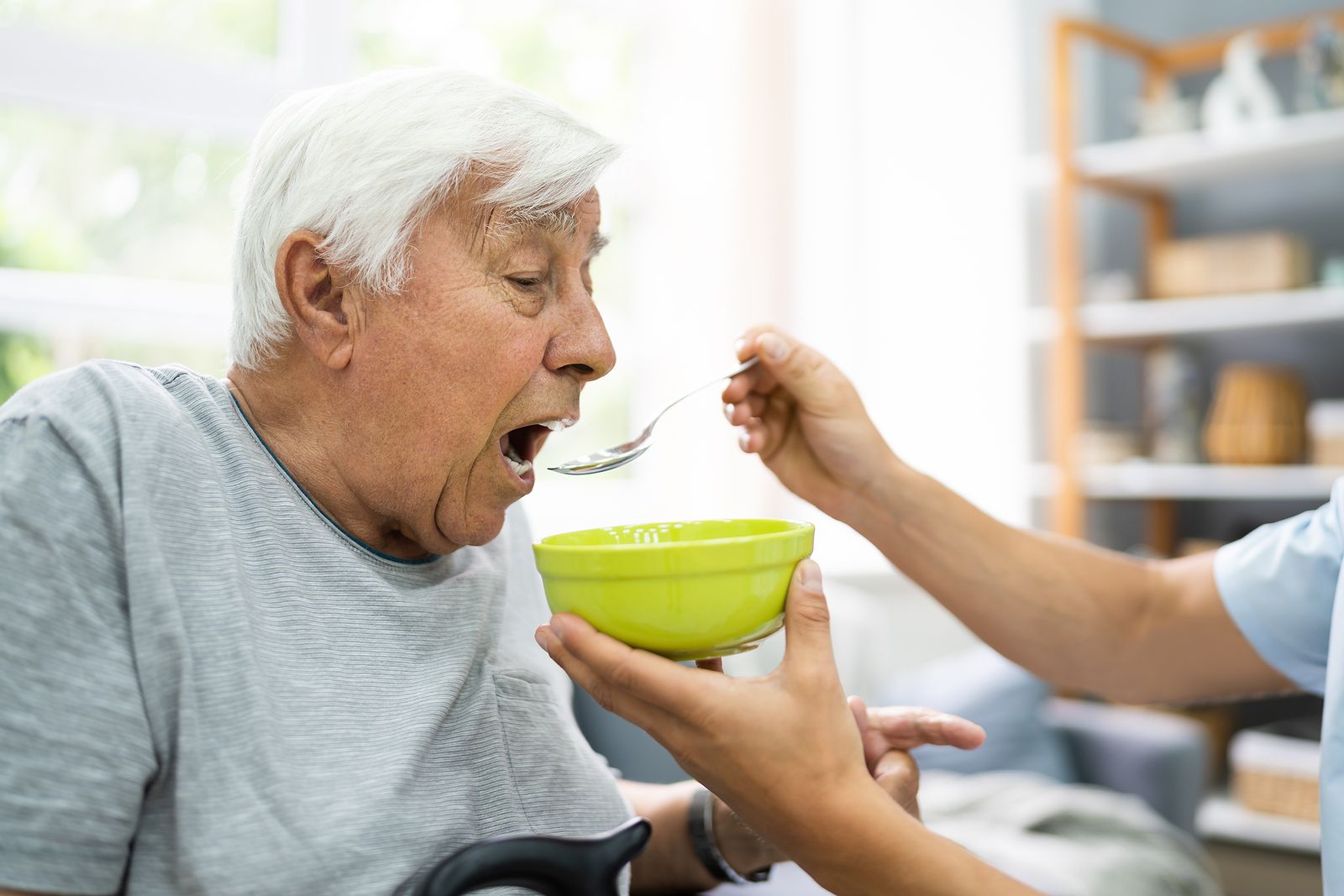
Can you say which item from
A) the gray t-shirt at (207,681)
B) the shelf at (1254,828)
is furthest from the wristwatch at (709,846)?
the shelf at (1254,828)

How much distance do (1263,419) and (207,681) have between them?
3.02m

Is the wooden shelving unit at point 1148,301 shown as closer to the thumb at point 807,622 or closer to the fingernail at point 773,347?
the fingernail at point 773,347

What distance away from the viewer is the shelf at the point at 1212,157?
2959mm

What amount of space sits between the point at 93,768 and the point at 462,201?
477 mm

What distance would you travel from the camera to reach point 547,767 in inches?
36.4

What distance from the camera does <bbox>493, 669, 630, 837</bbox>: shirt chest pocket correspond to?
0.90 meters

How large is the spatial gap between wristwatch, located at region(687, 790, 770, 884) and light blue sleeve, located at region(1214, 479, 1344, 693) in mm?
585

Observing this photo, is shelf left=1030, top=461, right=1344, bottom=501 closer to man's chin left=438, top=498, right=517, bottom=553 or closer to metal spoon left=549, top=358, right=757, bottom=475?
metal spoon left=549, top=358, right=757, bottom=475

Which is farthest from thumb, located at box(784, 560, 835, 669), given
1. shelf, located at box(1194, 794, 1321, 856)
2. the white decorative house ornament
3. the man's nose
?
the white decorative house ornament

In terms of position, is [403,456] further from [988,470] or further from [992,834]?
[988,470]

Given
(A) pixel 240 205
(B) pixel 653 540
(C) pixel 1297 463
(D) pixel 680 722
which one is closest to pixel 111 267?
(A) pixel 240 205

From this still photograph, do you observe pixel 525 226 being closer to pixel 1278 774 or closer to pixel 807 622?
pixel 807 622

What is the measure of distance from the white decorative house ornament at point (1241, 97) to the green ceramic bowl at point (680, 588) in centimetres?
292

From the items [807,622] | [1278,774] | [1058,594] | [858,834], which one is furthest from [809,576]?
[1278,774]
